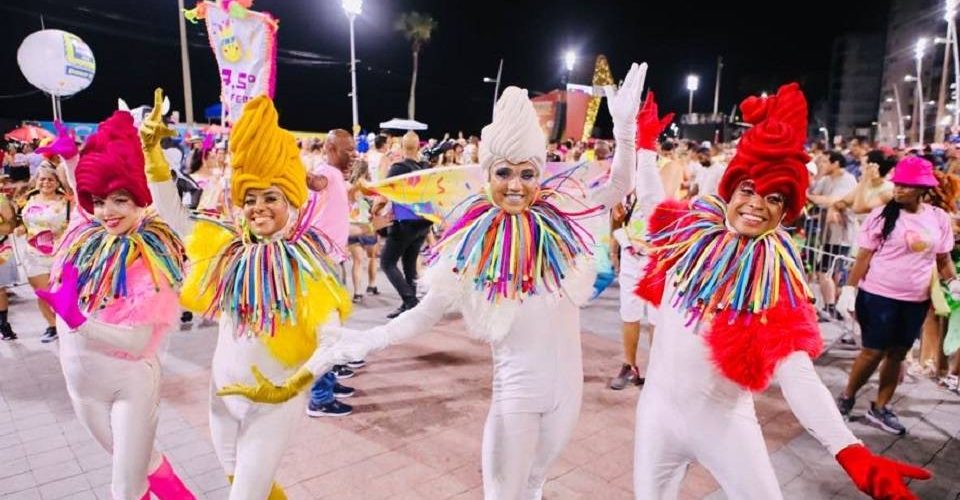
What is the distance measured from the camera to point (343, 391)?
4660 mm

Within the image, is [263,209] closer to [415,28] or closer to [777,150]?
[777,150]

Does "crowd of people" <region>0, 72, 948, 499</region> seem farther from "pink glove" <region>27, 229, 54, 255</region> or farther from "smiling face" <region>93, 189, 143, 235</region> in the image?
"pink glove" <region>27, 229, 54, 255</region>

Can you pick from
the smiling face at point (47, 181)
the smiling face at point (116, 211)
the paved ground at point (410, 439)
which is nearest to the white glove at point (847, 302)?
the paved ground at point (410, 439)

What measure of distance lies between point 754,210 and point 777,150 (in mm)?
219

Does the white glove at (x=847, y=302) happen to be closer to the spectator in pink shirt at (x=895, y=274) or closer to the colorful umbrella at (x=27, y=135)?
the spectator in pink shirt at (x=895, y=274)

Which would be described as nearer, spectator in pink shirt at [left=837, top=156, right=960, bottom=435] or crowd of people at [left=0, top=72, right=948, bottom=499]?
crowd of people at [left=0, top=72, right=948, bottom=499]

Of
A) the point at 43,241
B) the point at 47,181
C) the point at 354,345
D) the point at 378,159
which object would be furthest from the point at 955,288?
the point at 43,241

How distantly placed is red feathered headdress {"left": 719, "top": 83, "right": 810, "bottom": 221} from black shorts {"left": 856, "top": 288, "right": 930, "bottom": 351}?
8.53ft

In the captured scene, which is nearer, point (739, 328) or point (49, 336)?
point (739, 328)

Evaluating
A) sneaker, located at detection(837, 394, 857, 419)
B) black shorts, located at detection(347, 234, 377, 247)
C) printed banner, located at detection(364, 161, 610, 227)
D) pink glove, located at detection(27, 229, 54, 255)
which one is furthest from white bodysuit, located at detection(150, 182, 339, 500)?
black shorts, located at detection(347, 234, 377, 247)

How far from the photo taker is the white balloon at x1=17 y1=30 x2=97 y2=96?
30.1 ft

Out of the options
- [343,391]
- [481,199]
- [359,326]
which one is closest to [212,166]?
[359,326]

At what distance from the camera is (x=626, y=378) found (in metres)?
4.86

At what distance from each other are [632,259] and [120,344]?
11.4 feet
